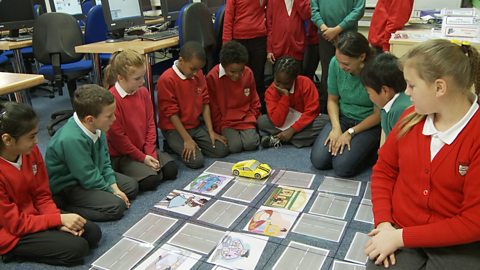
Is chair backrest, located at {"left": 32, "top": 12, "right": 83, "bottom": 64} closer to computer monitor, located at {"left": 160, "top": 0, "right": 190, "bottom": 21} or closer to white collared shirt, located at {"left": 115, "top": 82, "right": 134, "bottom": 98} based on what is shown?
computer monitor, located at {"left": 160, "top": 0, "right": 190, "bottom": 21}

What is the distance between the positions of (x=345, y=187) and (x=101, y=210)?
49.8 inches

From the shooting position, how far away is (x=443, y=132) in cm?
113

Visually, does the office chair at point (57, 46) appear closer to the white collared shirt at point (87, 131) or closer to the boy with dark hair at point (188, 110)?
the boy with dark hair at point (188, 110)

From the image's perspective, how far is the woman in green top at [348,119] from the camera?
2.26 metres

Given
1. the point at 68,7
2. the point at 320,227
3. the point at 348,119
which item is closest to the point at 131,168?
the point at 320,227

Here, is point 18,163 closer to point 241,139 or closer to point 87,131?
point 87,131

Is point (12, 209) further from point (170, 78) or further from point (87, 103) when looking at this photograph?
point (170, 78)

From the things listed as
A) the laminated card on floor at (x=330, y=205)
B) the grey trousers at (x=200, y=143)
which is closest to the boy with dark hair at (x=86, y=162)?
the grey trousers at (x=200, y=143)

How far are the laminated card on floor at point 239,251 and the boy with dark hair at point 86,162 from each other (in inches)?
22.3

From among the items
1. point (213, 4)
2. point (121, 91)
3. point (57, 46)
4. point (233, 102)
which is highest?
point (213, 4)

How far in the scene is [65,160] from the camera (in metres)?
1.85

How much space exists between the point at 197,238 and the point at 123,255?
1.03 feet

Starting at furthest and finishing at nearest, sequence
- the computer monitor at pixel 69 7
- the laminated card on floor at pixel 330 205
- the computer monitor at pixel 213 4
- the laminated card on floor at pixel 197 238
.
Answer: the computer monitor at pixel 69 7
the computer monitor at pixel 213 4
the laminated card on floor at pixel 330 205
the laminated card on floor at pixel 197 238

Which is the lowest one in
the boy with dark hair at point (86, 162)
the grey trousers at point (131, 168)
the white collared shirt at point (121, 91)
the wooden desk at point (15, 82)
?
the grey trousers at point (131, 168)
